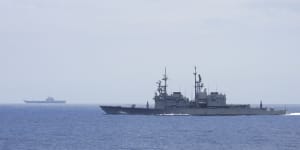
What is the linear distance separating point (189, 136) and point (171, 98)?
63.5m

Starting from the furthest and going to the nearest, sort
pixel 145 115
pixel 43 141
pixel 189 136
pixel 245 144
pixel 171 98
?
pixel 145 115 → pixel 171 98 → pixel 189 136 → pixel 43 141 → pixel 245 144

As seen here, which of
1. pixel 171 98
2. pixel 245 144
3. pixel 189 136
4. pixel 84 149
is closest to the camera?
pixel 84 149

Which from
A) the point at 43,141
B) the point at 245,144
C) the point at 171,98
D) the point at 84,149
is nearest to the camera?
the point at 84,149

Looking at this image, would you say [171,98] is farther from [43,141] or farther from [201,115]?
[43,141]

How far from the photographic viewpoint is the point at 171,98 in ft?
517

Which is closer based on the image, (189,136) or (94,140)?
(94,140)

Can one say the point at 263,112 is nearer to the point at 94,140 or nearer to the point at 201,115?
the point at 201,115

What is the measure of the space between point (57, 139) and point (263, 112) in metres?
93.9

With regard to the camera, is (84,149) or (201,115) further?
(201,115)

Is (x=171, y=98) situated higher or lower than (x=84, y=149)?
higher

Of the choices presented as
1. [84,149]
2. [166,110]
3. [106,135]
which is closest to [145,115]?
[166,110]

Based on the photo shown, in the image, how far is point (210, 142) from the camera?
84.1m

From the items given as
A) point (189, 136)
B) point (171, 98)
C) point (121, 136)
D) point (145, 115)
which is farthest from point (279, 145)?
point (145, 115)

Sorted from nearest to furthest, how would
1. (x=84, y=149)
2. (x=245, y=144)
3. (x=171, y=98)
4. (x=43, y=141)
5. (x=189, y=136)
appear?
(x=84, y=149)
(x=245, y=144)
(x=43, y=141)
(x=189, y=136)
(x=171, y=98)
